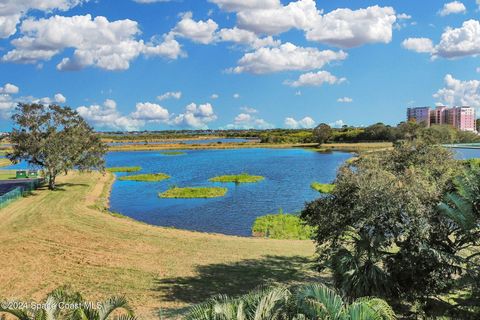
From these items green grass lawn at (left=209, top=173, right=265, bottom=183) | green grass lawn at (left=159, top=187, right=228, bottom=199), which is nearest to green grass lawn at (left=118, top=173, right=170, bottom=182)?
green grass lawn at (left=209, top=173, right=265, bottom=183)

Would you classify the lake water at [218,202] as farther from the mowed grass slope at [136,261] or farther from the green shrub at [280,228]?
the mowed grass slope at [136,261]

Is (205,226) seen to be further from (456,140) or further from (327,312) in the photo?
(456,140)

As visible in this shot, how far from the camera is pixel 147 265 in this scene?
76.0ft

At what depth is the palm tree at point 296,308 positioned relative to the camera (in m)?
8.27

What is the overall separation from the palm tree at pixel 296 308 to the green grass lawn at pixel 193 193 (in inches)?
1806

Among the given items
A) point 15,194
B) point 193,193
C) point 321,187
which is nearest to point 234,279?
point 15,194

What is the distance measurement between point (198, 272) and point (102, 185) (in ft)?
150

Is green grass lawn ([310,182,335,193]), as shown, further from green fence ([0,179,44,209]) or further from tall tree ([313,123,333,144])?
→ tall tree ([313,123,333,144])

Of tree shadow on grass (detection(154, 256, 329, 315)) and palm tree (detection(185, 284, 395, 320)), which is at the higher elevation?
palm tree (detection(185, 284, 395, 320))

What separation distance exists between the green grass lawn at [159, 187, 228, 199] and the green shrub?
15637 mm

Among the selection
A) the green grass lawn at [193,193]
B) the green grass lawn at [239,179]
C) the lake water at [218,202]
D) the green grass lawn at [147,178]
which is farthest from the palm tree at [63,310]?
the green grass lawn at [147,178]

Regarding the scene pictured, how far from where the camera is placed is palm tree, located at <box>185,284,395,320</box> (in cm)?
827

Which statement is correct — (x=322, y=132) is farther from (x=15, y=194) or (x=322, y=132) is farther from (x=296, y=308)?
(x=296, y=308)

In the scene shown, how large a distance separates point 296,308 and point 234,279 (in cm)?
1203
